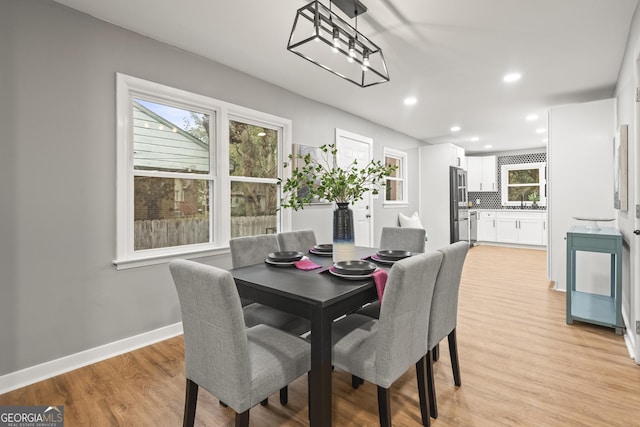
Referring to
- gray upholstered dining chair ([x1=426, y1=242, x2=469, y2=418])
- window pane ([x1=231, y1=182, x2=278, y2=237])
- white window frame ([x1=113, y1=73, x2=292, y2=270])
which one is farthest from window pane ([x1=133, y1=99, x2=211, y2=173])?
gray upholstered dining chair ([x1=426, y1=242, x2=469, y2=418])

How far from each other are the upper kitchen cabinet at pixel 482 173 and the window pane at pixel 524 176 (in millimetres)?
372

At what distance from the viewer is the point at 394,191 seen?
6035 millimetres

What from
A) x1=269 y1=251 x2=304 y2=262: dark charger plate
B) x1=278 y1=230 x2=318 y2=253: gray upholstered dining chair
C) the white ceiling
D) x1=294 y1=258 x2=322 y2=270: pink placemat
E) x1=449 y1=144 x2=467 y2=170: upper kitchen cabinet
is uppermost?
the white ceiling

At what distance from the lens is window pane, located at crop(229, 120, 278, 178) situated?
10.8 ft

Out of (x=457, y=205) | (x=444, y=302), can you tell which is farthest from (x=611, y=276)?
(x=457, y=205)

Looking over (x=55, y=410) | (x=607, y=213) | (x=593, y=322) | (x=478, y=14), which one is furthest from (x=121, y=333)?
(x=607, y=213)

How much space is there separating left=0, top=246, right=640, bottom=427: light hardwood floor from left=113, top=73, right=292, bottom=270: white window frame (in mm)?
768

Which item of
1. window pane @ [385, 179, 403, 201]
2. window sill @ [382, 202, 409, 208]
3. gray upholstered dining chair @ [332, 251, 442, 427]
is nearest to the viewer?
gray upholstered dining chair @ [332, 251, 442, 427]

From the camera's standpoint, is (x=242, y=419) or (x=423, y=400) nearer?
(x=242, y=419)

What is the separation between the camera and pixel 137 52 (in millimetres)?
2506

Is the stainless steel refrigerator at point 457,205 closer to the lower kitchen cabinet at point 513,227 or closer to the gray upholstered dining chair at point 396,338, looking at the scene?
the lower kitchen cabinet at point 513,227

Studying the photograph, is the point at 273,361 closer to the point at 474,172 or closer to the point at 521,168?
the point at 474,172

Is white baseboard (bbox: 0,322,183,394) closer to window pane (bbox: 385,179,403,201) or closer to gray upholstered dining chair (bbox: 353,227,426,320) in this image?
gray upholstered dining chair (bbox: 353,227,426,320)

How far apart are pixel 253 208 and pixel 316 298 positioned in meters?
2.28
